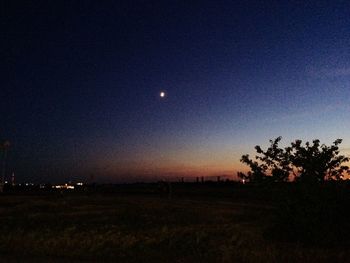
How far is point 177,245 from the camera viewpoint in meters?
17.2

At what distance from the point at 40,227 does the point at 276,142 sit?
1167 centimetres

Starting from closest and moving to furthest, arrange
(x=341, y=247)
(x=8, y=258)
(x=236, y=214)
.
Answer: (x=8, y=258) → (x=341, y=247) → (x=236, y=214)

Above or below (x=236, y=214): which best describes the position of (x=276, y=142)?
above

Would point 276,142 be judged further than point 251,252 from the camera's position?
Yes

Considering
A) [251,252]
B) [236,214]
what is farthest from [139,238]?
[236,214]

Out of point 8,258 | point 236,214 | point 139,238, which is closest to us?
point 8,258

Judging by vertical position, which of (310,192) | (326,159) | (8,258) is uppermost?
(326,159)

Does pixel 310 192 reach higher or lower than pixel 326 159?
lower

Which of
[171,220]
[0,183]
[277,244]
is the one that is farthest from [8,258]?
[0,183]

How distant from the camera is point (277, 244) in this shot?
16.4 metres

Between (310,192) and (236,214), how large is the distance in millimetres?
12223

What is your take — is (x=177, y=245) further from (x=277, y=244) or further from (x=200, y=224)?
(x=200, y=224)

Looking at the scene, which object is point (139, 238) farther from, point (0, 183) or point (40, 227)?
point (0, 183)

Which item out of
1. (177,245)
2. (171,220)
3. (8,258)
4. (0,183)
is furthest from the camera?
(0,183)
